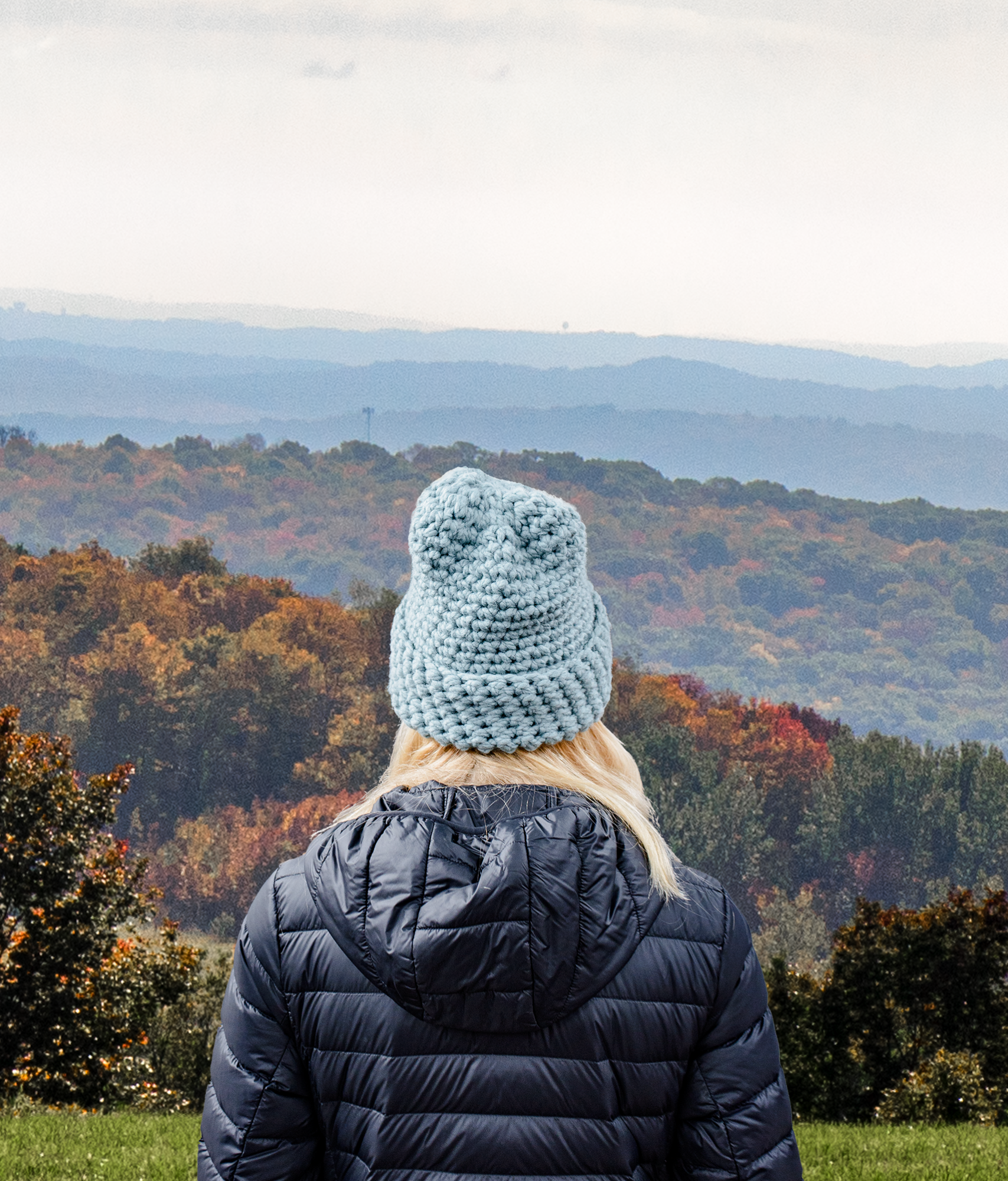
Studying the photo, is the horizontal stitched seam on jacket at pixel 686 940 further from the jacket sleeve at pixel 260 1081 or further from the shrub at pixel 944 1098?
the shrub at pixel 944 1098

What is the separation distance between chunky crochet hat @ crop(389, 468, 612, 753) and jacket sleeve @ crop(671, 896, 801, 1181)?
1.29 ft

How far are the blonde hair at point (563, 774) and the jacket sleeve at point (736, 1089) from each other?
0.52 ft

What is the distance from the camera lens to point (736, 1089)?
1.77 meters

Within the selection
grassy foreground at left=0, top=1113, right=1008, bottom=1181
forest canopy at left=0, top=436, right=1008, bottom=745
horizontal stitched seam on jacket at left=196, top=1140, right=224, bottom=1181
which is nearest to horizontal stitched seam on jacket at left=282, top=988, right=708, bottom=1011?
horizontal stitched seam on jacket at left=196, top=1140, right=224, bottom=1181

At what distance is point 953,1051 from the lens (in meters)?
15.9

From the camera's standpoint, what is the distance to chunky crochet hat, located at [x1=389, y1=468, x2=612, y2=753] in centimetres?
186

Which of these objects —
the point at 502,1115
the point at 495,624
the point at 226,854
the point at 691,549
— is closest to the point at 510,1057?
the point at 502,1115

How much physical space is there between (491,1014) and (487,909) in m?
0.16

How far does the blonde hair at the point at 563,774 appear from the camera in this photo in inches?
68.4

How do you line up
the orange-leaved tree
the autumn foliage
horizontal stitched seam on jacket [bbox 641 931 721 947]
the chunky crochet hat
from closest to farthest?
horizontal stitched seam on jacket [bbox 641 931 721 947] < the chunky crochet hat < the orange-leaved tree < the autumn foliage

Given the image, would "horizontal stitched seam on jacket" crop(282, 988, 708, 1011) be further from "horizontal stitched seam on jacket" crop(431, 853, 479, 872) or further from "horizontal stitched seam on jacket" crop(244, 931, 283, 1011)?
"horizontal stitched seam on jacket" crop(431, 853, 479, 872)

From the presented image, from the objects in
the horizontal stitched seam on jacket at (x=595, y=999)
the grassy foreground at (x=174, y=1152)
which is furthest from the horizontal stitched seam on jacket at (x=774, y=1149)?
the grassy foreground at (x=174, y=1152)

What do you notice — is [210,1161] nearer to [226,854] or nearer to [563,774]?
[563,774]

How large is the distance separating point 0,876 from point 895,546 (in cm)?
12650
